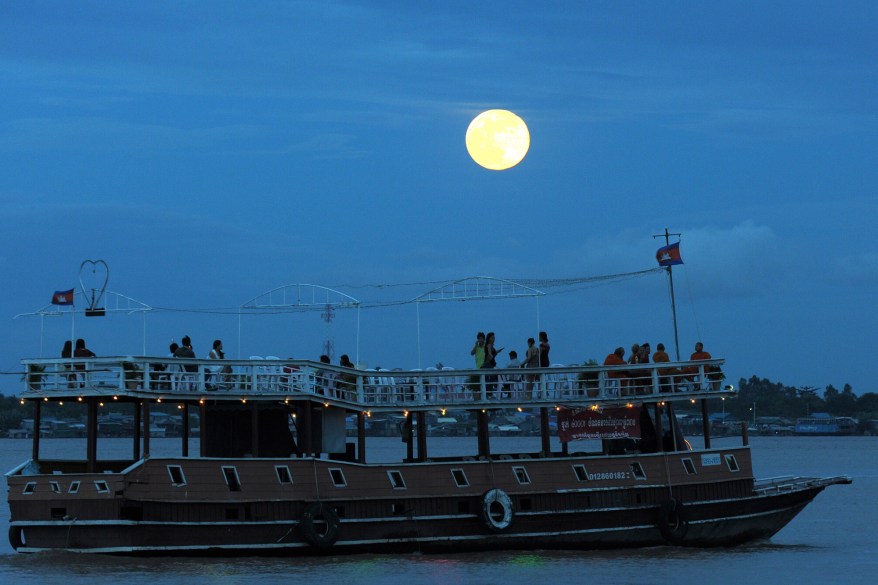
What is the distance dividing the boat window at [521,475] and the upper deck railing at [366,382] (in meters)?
1.70

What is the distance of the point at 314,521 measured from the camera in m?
30.2

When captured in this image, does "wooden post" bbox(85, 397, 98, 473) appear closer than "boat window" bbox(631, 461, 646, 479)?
Yes

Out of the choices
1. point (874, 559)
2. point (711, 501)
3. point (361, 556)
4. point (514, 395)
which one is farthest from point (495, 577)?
point (874, 559)

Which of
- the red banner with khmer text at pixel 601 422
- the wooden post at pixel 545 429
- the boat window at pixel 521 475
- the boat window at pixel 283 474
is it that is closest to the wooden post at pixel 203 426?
the boat window at pixel 283 474

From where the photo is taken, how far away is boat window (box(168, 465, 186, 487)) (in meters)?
29.1

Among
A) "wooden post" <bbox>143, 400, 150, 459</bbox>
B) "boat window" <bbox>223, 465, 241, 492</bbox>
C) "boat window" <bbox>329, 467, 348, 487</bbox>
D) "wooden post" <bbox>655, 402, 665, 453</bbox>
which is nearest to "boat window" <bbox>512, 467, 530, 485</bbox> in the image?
"wooden post" <bbox>655, 402, 665, 453</bbox>

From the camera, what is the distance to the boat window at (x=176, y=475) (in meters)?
29.1

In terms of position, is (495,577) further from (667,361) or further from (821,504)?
(821,504)

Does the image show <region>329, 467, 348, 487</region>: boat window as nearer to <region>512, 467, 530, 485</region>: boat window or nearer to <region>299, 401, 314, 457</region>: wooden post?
<region>299, 401, 314, 457</region>: wooden post

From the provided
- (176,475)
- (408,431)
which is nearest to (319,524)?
(176,475)

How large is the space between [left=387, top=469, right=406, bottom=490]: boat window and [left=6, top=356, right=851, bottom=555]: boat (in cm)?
3

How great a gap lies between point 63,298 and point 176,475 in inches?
250

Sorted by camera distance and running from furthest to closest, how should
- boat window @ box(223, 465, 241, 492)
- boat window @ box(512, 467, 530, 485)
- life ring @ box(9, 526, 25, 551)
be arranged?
boat window @ box(512, 467, 530, 485)
boat window @ box(223, 465, 241, 492)
life ring @ box(9, 526, 25, 551)

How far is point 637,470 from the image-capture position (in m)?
33.7
